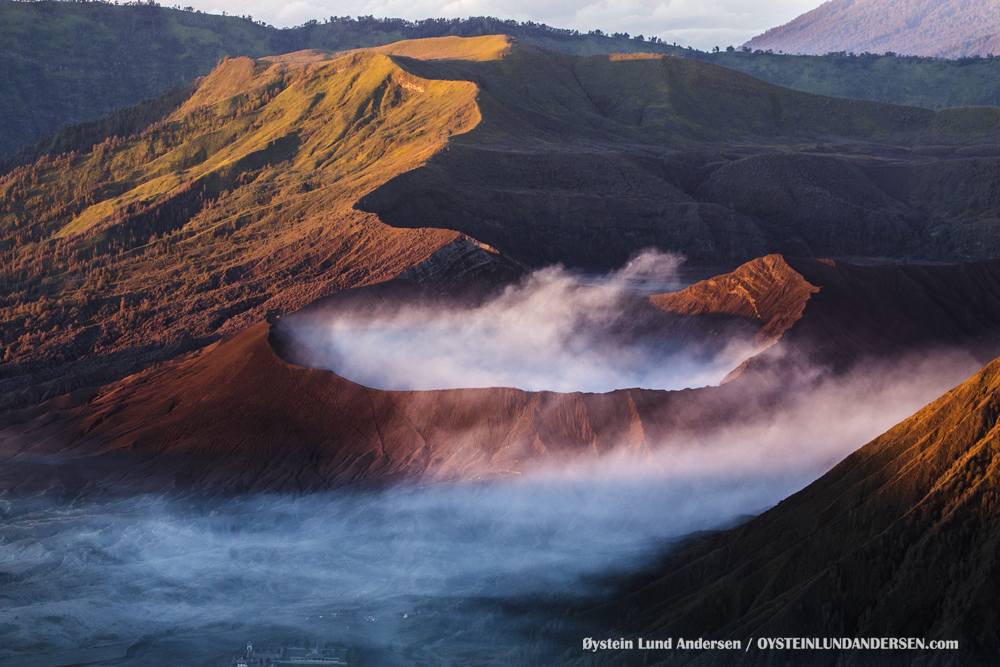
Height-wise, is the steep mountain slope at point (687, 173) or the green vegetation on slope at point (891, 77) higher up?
the green vegetation on slope at point (891, 77)

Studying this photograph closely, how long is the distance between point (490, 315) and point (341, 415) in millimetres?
12850

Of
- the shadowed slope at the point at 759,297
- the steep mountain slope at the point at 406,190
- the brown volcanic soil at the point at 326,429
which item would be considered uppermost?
the steep mountain slope at the point at 406,190

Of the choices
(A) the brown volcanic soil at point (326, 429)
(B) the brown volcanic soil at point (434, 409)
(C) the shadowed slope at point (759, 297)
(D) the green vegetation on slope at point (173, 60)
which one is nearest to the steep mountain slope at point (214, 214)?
(B) the brown volcanic soil at point (434, 409)

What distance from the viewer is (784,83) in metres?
180

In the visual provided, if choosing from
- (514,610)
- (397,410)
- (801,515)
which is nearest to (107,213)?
(397,410)

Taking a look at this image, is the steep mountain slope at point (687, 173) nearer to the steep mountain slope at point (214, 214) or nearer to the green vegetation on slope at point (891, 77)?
the steep mountain slope at point (214, 214)

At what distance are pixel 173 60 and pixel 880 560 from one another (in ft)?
541

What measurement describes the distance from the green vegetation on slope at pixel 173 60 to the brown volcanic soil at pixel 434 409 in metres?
104

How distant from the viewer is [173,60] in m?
168

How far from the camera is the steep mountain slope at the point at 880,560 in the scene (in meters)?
20.7

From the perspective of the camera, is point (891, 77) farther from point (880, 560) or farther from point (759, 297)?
point (880, 560)

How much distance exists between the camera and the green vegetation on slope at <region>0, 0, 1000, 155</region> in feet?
487

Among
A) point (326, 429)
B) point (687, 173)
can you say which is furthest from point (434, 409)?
point (687, 173)

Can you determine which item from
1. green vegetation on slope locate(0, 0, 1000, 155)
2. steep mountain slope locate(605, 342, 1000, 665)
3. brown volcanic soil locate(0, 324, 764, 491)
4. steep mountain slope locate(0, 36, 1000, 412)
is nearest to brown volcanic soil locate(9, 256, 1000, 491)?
brown volcanic soil locate(0, 324, 764, 491)
